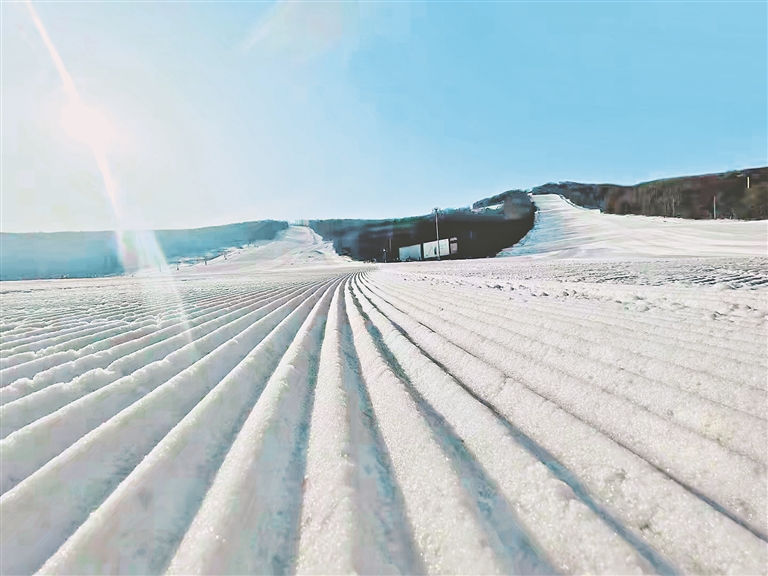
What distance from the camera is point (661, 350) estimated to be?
2.10 metres

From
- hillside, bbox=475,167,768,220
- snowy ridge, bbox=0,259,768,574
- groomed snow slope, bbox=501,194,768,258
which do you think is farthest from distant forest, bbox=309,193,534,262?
snowy ridge, bbox=0,259,768,574

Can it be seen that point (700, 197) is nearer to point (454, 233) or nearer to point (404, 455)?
point (454, 233)

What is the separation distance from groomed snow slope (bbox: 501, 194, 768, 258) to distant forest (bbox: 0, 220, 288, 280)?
41.1m

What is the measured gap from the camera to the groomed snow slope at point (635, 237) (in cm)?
1452

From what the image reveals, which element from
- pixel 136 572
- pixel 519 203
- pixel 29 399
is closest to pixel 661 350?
pixel 136 572

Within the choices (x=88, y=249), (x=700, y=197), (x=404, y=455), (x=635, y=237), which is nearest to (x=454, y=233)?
(x=635, y=237)

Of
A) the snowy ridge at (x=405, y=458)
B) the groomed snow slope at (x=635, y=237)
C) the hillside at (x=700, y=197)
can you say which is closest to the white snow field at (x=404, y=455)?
the snowy ridge at (x=405, y=458)

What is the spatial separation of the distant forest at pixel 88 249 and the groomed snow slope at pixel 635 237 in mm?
41115

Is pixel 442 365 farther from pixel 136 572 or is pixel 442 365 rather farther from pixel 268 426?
pixel 136 572

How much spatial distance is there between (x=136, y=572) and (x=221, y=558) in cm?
21

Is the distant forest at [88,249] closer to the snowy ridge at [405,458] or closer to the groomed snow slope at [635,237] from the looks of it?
the groomed snow slope at [635,237]

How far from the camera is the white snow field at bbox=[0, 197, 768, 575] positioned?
0.93m

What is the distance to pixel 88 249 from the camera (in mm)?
52281

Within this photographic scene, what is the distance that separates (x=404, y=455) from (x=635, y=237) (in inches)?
995
